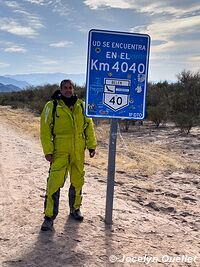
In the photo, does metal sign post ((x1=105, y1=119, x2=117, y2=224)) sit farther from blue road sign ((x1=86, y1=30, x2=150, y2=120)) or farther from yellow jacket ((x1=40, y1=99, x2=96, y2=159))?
yellow jacket ((x1=40, y1=99, x2=96, y2=159))

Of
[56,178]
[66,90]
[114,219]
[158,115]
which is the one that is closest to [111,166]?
[56,178]

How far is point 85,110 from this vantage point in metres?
4.56

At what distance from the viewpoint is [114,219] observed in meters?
5.21

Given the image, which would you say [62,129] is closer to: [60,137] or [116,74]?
[60,137]

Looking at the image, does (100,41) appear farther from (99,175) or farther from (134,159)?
(134,159)

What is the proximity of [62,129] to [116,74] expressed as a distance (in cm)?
91

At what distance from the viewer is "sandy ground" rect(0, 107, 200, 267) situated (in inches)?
159

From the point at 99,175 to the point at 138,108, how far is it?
4089mm

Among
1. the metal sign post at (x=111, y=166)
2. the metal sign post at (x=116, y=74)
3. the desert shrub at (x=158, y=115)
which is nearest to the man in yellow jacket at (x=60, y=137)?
the metal sign post at (x=116, y=74)

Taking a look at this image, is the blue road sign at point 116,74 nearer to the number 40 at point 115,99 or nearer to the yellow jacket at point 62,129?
the number 40 at point 115,99

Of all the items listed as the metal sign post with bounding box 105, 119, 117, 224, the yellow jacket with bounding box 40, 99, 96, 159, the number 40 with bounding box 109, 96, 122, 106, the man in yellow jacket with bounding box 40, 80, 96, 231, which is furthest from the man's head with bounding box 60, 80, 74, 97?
the metal sign post with bounding box 105, 119, 117, 224

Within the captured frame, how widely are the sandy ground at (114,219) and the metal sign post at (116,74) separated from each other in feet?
4.74

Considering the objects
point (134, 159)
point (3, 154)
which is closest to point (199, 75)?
point (134, 159)

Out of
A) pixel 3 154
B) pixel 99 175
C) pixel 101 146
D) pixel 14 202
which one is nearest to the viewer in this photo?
pixel 14 202
